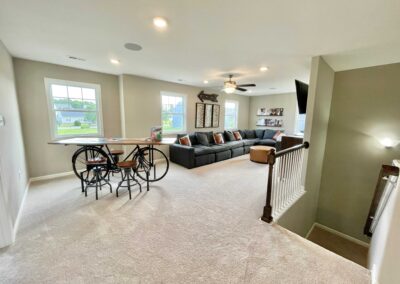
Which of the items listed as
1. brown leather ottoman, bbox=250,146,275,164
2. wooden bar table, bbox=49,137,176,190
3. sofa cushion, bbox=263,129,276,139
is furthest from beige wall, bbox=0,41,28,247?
sofa cushion, bbox=263,129,276,139

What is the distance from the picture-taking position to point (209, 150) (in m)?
5.11

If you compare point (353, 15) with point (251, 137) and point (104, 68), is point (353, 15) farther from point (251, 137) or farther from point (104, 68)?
point (251, 137)

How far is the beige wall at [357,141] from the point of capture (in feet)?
10.5

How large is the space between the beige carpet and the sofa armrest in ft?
5.51

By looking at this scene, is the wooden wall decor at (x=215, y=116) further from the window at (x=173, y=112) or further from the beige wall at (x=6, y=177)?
the beige wall at (x=6, y=177)

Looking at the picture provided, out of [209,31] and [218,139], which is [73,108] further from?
[218,139]

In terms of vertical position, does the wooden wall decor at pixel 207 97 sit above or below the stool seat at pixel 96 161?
above

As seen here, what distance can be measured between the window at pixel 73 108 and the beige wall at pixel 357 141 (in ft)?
18.0

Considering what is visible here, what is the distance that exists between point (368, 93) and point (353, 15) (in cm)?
240

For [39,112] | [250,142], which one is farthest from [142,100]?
[250,142]

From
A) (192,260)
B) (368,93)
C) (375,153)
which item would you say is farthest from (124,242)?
(368,93)

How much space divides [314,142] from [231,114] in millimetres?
4745

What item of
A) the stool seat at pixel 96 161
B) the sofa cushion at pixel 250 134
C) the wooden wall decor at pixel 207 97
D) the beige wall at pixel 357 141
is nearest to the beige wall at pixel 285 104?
the sofa cushion at pixel 250 134

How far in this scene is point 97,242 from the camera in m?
1.92
